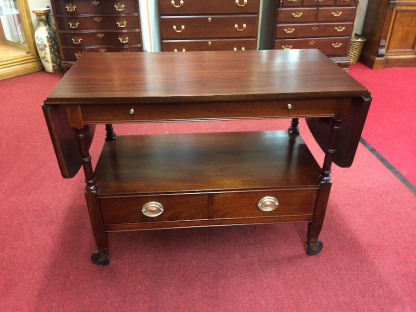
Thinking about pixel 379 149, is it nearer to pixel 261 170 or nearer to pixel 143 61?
pixel 261 170

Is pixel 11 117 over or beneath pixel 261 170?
beneath

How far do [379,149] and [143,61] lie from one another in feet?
5.81

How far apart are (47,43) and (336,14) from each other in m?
2.96

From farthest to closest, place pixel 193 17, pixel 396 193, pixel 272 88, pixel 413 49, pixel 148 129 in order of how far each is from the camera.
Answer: pixel 413 49 < pixel 193 17 < pixel 148 129 < pixel 396 193 < pixel 272 88

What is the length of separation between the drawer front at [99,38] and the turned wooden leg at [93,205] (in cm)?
236

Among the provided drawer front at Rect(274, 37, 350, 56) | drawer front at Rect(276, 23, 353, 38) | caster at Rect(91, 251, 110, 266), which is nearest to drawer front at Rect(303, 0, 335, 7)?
drawer front at Rect(276, 23, 353, 38)

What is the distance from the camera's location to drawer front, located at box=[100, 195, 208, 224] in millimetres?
1425

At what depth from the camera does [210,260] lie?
1.59m

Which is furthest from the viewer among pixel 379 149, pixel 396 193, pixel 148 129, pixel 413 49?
pixel 413 49

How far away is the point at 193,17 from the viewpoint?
328 cm

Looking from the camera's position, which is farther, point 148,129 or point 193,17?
point 193,17

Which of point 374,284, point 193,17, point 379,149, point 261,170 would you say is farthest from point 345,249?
point 193,17

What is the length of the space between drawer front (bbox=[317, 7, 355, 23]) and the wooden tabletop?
81.2 inches

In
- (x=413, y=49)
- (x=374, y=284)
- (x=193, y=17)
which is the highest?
(x=193, y=17)
